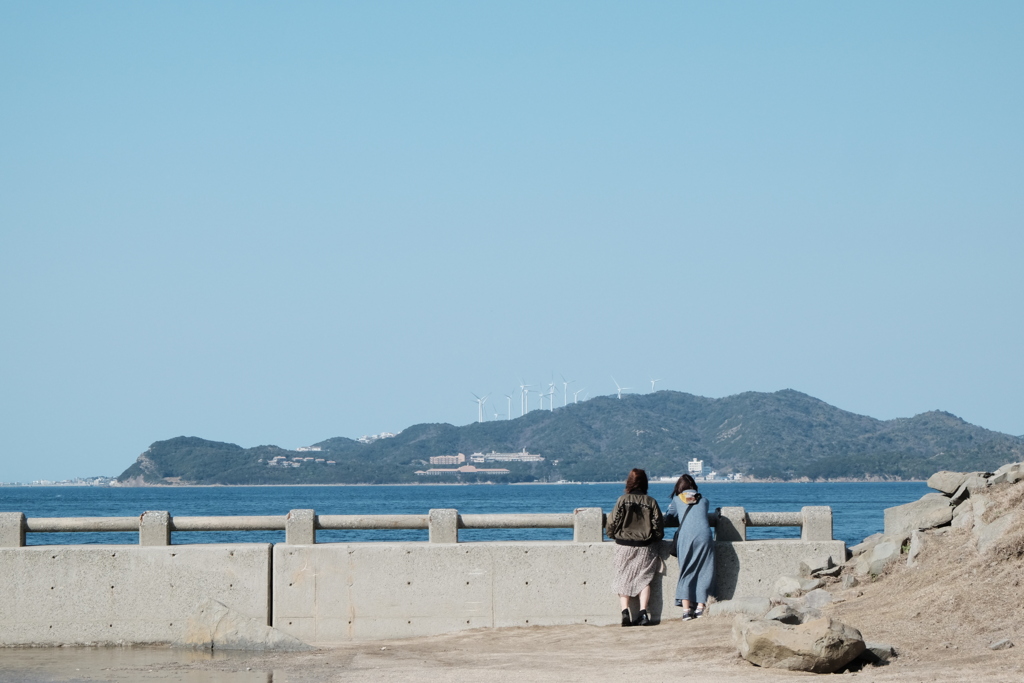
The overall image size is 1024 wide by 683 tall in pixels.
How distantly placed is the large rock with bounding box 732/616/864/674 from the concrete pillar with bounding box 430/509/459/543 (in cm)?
391

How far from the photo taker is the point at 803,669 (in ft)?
31.9

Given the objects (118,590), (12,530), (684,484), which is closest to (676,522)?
(684,484)

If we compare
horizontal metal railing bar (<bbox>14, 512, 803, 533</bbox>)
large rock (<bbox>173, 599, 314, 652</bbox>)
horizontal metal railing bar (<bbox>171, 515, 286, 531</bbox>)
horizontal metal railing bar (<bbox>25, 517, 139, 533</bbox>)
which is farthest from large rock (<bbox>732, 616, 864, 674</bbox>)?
horizontal metal railing bar (<bbox>25, 517, 139, 533</bbox>)

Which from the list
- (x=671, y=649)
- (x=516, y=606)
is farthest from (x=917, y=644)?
(x=516, y=606)

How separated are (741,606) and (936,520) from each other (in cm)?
257

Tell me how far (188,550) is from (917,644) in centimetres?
765

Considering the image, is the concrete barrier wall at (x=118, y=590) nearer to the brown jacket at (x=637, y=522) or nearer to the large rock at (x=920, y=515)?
the brown jacket at (x=637, y=522)

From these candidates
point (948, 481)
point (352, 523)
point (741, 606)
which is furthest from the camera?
point (948, 481)

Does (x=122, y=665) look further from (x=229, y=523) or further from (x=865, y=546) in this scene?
(x=865, y=546)

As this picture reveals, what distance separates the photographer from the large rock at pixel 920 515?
1270cm

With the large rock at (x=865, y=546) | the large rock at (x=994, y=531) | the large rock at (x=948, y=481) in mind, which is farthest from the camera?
the large rock at (x=948, y=481)

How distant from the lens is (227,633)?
12258mm

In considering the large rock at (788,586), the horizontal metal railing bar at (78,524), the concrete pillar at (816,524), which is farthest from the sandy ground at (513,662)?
the concrete pillar at (816,524)

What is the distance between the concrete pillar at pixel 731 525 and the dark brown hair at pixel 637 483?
108 cm
